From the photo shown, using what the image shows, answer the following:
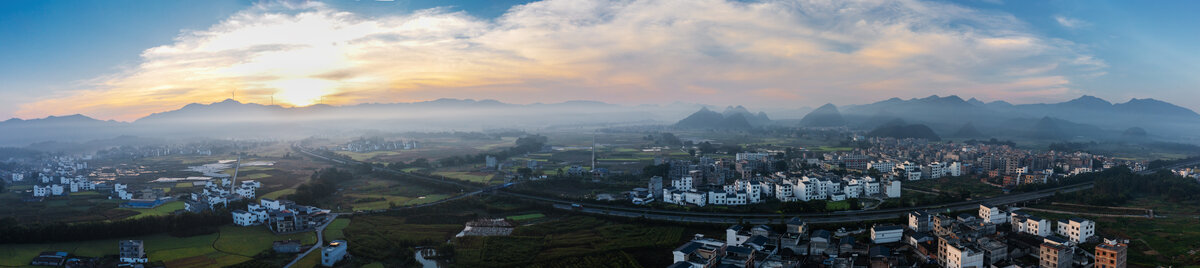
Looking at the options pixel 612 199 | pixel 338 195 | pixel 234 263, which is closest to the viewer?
pixel 234 263

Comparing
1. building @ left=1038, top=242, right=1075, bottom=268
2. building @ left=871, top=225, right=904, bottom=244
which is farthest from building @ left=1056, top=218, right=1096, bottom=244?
building @ left=871, top=225, right=904, bottom=244

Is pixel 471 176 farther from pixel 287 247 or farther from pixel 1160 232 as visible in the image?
pixel 1160 232

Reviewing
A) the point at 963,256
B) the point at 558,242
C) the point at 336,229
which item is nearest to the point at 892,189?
the point at 963,256

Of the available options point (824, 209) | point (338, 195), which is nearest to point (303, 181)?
point (338, 195)

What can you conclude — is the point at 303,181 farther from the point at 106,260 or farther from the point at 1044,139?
the point at 1044,139

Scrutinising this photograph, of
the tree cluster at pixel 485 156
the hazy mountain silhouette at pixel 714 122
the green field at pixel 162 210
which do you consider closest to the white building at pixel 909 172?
the tree cluster at pixel 485 156

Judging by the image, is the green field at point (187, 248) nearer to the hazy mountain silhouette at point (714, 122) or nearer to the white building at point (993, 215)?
the white building at point (993, 215)
